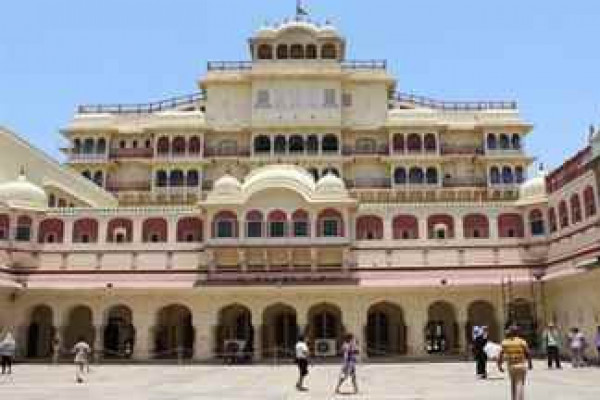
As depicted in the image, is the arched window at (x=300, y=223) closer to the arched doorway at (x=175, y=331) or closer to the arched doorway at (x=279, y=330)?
the arched doorway at (x=279, y=330)

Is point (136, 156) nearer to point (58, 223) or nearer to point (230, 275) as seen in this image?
point (58, 223)

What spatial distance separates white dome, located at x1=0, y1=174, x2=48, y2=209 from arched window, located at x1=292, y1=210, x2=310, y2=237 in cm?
1596

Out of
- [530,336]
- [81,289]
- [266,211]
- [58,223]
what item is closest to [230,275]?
[266,211]

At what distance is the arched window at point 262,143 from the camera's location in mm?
61375

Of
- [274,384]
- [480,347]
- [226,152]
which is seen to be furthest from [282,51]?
[480,347]

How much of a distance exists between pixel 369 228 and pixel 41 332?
21.4 meters

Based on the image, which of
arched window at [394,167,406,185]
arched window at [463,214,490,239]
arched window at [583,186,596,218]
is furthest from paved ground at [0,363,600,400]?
arched window at [394,167,406,185]

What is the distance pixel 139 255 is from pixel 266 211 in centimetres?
837

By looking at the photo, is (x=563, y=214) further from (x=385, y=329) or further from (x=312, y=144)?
(x=312, y=144)

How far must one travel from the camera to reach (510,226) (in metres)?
46.4

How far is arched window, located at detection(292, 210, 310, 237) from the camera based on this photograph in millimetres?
45219

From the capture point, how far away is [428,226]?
46938mm

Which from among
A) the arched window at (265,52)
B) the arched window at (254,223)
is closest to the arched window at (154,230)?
the arched window at (254,223)

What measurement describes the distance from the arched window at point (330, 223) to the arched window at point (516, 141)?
23518 millimetres
